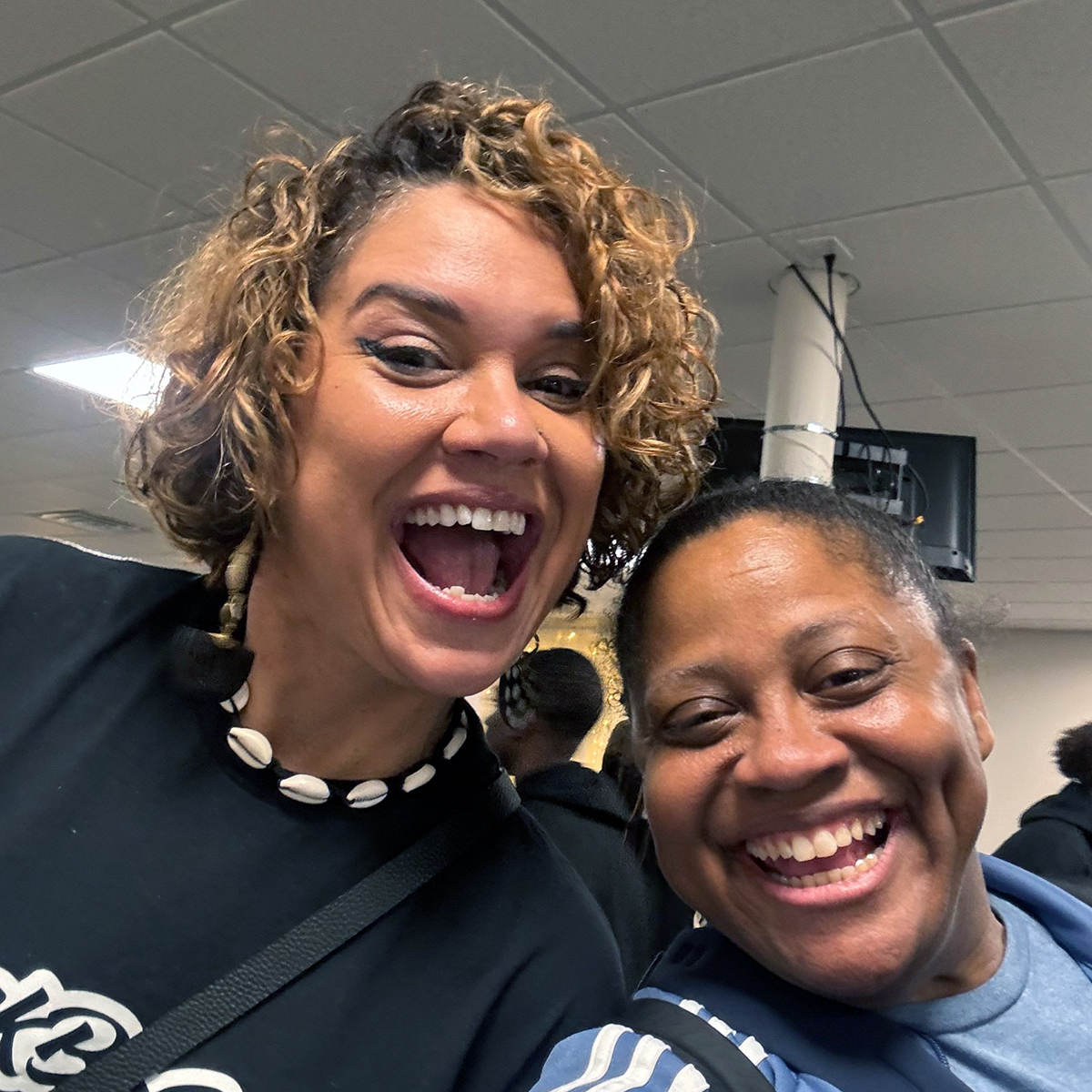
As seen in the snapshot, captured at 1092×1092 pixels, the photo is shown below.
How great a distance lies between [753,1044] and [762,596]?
352 mm

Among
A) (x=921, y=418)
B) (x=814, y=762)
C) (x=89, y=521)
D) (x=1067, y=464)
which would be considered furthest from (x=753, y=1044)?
(x=89, y=521)

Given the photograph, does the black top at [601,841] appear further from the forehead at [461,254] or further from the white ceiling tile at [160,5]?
the white ceiling tile at [160,5]

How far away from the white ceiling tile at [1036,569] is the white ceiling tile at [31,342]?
5.11 meters

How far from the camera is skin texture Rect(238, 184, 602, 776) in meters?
0.89

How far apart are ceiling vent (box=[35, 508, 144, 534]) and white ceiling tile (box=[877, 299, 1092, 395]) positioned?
5.52m

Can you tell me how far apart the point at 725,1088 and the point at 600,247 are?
73 cm

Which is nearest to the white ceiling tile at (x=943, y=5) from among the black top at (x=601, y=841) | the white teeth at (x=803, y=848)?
the black top at (x=601, y=841)

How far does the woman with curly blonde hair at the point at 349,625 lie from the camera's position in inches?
34.3

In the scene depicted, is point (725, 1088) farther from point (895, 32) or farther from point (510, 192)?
point (895, 32)

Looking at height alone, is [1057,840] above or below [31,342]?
below

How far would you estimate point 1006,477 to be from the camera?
4.66 metres

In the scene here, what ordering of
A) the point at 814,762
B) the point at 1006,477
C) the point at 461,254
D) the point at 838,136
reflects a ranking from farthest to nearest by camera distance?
the point at 1006,477 < the point at 838,136 < the point at 461,254 < the point at 814,762

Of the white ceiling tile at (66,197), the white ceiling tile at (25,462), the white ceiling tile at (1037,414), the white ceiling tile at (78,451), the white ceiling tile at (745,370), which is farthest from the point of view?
the white ceiling tile at (25,462)

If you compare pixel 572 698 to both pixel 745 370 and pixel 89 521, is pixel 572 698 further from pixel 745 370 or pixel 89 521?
pixel 89 521
